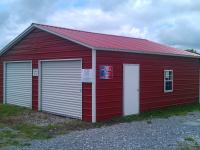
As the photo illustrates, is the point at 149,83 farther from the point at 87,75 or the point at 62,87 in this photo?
the point at 62,87

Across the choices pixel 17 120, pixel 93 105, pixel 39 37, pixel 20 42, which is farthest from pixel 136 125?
pixel 20 42

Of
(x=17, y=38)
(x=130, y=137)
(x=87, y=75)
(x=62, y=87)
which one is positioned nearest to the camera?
(x=130, y=137)

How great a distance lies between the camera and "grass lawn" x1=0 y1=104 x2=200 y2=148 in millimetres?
10914

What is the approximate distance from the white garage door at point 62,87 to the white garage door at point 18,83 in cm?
120

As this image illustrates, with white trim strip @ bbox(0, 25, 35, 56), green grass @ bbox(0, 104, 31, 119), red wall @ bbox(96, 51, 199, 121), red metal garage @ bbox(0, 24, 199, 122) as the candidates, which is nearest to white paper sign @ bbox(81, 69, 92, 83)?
red metal garage @ bbox(0, 24, 199, 122)

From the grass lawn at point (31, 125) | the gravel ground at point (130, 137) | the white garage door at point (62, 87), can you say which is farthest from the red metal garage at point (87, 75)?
the gravel ground at point (130, 137)

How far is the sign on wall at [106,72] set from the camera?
14.0 metres

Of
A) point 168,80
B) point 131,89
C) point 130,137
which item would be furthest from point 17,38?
point 130,137

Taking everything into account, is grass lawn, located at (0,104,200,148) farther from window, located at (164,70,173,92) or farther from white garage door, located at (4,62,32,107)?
window, located at (164,70,173,92)

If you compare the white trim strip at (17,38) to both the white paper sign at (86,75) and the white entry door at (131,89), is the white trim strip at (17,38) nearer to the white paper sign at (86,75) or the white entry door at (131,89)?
the white paper sign at (86,75)

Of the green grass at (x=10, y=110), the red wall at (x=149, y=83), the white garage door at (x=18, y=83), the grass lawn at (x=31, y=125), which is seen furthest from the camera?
the white garage door at (x=18, y=83)

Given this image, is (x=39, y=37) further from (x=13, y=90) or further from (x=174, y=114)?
(x=174, y=114)

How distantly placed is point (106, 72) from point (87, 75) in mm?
785

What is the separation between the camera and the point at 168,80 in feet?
60.1
